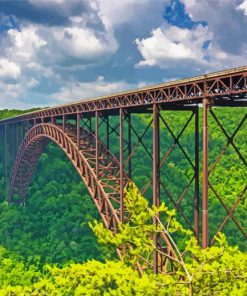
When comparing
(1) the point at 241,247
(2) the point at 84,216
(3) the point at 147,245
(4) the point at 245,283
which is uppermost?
(3) the point at 147,245

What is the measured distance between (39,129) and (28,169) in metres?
11.2

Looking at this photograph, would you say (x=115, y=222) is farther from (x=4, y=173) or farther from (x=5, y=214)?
(x=4, y=173)

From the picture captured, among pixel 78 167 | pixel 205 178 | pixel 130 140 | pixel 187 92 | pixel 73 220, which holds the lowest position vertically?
pixel 73 220

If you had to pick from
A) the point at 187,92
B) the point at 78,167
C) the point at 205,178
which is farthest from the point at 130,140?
the point at 205,178

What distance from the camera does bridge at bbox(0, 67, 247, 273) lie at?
50.5ft

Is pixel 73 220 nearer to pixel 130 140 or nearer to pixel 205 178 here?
pixel 130 140

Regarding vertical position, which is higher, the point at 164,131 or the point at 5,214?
the point at 164,131

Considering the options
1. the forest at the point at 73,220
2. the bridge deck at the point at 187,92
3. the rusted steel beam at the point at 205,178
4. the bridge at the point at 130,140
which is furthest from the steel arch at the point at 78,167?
the rusted steel beam at the point at 205,178

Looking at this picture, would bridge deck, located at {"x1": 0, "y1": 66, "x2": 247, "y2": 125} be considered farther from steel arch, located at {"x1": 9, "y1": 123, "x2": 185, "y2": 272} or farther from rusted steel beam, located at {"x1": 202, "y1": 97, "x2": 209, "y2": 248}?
steel arch, located at {"x1": 9, "y1": 123, "x2": 185, "y2": 272}

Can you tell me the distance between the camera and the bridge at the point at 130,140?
15.4 meters

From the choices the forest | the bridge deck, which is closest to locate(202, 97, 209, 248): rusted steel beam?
the bridge deck

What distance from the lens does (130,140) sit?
83.7ft

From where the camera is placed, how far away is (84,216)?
2015 inches

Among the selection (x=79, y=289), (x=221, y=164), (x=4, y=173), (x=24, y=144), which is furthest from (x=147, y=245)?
(x=221, y=164)
